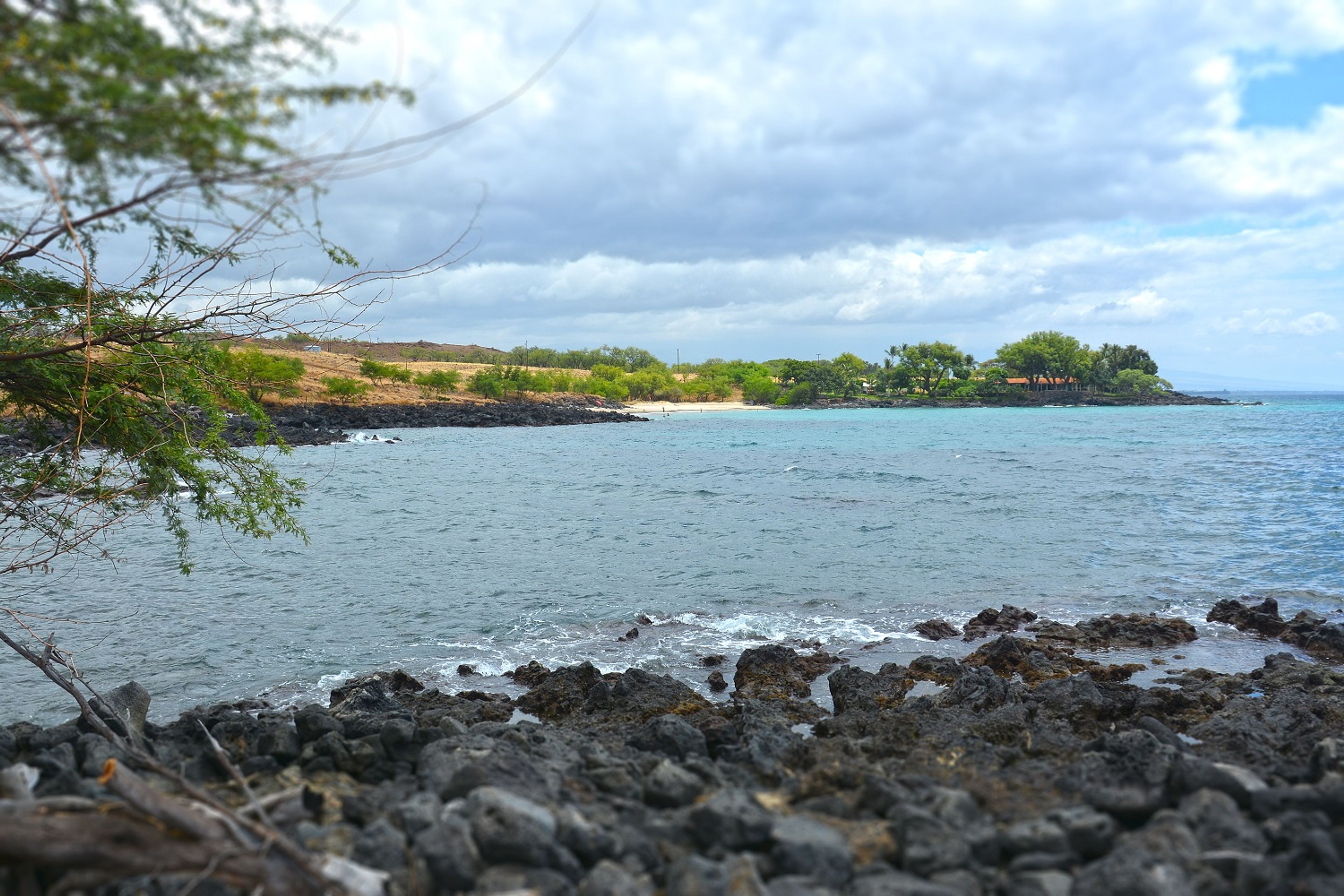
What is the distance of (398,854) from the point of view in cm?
417

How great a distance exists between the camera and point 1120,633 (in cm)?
1313

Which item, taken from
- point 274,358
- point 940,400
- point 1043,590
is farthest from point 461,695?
point 940,400

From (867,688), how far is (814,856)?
6306 mm

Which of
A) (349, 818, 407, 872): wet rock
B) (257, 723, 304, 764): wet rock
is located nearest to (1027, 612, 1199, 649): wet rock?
(257, 723, 304, 764): wet rock

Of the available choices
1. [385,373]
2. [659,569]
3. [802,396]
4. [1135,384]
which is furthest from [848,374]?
[659,569]

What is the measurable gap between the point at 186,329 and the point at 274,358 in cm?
6900

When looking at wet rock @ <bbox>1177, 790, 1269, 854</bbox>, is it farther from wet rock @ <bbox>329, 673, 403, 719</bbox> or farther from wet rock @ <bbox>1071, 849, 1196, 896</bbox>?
wet rock @ <bbox>329, 673, 403, 719</bbox>

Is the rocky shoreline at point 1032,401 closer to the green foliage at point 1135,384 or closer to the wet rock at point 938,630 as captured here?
the green foliage at point 1135,384

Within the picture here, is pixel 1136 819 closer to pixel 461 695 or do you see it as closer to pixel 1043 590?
pixel 461 695

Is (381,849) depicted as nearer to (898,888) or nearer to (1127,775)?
(898,888)

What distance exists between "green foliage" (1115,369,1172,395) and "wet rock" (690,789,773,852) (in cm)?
17697

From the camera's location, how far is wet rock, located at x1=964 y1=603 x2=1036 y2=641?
1349 centimetres

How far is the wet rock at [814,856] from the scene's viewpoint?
416cm

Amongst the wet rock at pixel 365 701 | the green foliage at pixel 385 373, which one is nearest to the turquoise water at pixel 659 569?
the wet rock at pixel 365 701
